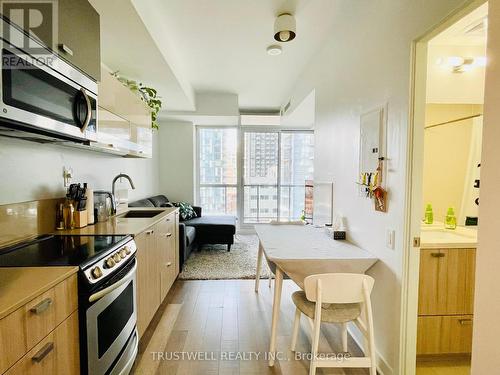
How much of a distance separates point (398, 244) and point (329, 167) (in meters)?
1.32

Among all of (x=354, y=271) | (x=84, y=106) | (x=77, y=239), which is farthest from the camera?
(x=354, y=271)

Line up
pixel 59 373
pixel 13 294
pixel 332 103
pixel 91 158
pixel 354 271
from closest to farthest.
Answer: pixel 13 294
pixel 59 373
pixel 354 271
pixel 91 158
pixel 332 103

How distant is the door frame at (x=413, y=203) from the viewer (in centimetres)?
148

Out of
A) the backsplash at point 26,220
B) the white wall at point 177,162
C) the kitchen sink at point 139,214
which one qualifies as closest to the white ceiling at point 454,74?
the kitchen sink at point 139,214

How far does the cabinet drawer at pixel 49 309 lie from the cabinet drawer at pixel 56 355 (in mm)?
34

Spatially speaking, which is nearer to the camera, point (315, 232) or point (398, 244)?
point (398, 244)

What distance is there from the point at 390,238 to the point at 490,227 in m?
0.91

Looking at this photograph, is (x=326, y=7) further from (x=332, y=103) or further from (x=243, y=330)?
(x=243, y=330)

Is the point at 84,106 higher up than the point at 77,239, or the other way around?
the point at 84,106

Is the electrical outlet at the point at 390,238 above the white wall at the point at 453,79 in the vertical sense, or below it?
below

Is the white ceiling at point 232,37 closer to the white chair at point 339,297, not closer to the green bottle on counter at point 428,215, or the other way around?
→ the green bottle on counter at point 428,215

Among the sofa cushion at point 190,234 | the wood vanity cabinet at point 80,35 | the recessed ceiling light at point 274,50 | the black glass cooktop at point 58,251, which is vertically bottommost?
the sofa cushion at point 190,234

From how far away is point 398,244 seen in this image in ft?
5.26

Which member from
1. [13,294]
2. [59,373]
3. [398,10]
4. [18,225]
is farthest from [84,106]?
[398,10]
